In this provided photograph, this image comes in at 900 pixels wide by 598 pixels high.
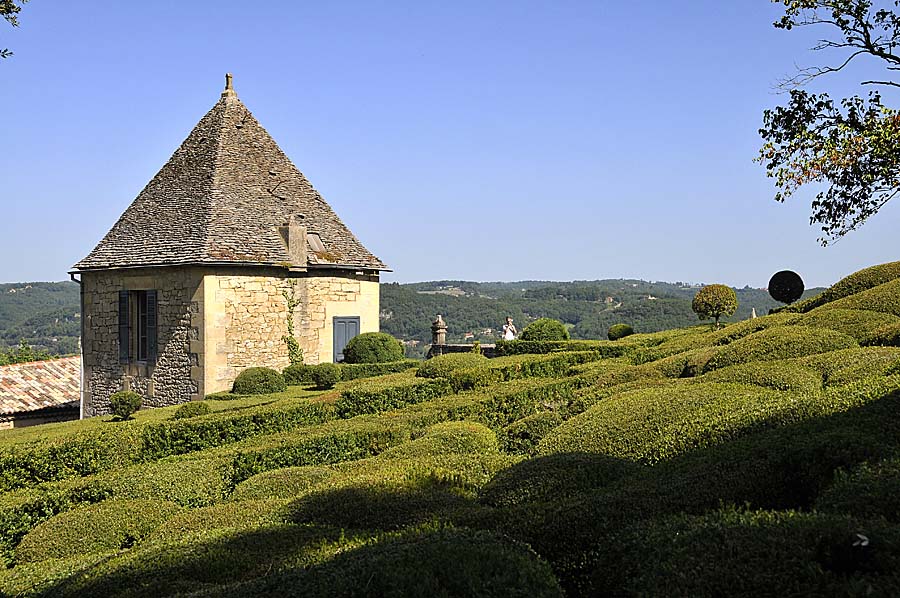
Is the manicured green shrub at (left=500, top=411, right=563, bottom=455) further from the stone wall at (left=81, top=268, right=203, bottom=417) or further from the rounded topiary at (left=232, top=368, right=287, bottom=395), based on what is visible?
the stone wall at (left=81, top=268, right=203, bottom=417)

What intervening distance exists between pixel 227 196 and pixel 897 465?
20556mm

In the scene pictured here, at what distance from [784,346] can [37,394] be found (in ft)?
74.5

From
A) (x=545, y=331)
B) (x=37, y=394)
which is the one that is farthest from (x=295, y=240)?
(x=37, y=394)

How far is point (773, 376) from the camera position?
10.1m

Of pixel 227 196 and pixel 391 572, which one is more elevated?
pixel 227 196

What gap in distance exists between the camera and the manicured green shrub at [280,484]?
8578mm

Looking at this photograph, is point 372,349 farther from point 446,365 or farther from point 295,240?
point 446,365

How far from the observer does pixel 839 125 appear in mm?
12477

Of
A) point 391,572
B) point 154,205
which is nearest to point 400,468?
point 391,572

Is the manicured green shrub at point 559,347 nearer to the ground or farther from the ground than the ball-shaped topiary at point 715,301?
nearer to the ground

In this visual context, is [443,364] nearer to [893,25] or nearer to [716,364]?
[716,364]

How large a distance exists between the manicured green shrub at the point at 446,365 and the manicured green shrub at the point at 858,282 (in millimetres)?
7174

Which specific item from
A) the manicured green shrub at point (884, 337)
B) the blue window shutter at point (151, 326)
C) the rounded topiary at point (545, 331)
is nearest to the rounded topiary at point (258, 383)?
the blue window shutter at point (151, 326)

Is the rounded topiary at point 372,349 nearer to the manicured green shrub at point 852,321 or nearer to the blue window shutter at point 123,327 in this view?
the blue window shutter at point 123,327
